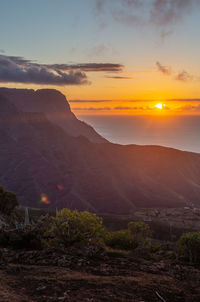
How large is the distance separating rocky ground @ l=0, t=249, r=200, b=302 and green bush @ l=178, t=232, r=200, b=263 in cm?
201

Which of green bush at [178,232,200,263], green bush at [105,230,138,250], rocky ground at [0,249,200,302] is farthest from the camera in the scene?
green bush at [105,230,138,250]

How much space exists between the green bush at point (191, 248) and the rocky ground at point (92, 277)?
2011 millimetres

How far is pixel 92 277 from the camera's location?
50.7 feet

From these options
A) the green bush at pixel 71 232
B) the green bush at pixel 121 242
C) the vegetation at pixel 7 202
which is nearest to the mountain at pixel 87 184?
the vegetation at pixel 7 202

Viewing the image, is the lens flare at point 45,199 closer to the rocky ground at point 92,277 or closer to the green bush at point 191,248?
the green bush at point 191,248

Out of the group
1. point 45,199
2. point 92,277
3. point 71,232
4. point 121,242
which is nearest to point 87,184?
point 45,199

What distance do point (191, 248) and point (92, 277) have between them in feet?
32.7

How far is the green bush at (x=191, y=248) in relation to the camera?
70.1 feet

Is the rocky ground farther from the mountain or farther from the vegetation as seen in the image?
the mountain

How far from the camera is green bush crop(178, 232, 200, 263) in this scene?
2136 cm

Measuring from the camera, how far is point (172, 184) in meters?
190

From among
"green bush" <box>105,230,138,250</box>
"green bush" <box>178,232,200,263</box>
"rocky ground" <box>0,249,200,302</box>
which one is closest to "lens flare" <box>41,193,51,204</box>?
"green bush" <box>105,230,138,250</box>

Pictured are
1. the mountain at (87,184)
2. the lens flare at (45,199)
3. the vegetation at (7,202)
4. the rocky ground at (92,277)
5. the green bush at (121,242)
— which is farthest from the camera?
the lens flare at (45,199)

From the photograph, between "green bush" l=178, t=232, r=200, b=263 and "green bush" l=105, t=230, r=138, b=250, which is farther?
"green bush" l=105, t=230, r=138, b=250
